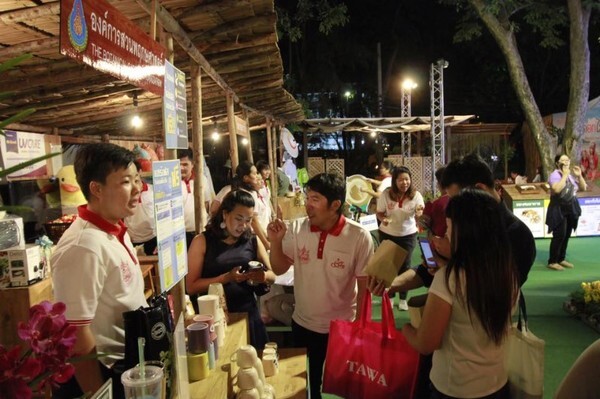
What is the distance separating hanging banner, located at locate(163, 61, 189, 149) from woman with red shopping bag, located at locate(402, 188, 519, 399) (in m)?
1.43

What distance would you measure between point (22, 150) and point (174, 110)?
5.08 metres

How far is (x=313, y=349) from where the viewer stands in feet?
9.43

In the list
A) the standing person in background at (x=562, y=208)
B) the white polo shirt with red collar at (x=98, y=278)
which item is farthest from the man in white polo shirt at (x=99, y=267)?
the standing person in background at (x=562, y=208)

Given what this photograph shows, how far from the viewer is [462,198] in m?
1.89

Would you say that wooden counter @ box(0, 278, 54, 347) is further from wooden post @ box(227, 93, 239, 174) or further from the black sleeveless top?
wooden post @ box(227, 93, 239, 174)

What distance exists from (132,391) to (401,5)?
21.0m

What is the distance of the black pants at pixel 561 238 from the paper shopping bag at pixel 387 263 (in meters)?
5.82

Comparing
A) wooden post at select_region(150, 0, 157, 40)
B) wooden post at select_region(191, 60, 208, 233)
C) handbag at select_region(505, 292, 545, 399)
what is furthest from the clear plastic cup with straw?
wooden post at select_region(191, 60, 208, 233)

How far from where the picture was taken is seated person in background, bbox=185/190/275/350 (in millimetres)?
2932

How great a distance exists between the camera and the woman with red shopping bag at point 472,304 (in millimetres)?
1804

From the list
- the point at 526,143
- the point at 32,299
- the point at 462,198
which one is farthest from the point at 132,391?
the point at 526,143

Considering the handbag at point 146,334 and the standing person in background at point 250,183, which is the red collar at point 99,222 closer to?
the handbag at point 146,334

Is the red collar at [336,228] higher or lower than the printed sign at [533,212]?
higher

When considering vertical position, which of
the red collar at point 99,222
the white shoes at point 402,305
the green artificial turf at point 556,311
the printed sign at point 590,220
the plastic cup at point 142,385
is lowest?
the green artificial turf at point 556,311
